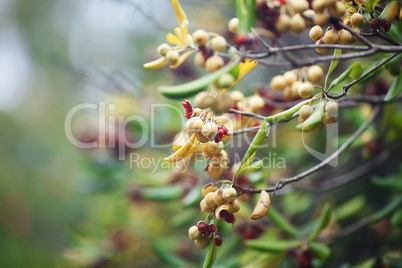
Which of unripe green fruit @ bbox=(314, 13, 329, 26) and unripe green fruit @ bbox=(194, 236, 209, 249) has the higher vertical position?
unripe green fruit @ bbox=(314, 13, 329, 26)

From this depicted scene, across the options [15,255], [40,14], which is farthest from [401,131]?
[40,14]

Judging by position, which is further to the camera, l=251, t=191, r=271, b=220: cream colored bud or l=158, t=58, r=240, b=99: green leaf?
l=251, t=191, r=271, b=220: cream colored bud

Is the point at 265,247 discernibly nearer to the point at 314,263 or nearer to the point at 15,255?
the point at 314,263

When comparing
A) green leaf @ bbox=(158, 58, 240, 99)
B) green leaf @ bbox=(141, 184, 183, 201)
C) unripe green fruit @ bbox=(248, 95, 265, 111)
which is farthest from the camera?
green leaf @ bbox=(141, 184, 183, 201)

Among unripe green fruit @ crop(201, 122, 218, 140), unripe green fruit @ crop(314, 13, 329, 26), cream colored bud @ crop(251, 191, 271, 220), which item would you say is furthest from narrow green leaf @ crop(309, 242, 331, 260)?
unripe green fruit @ crop(314, 13, 329, 26)

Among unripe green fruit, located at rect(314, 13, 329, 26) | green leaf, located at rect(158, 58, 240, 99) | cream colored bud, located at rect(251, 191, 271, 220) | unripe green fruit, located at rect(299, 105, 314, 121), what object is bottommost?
cream colored bud, located at rect(251, 191, 271, 220)

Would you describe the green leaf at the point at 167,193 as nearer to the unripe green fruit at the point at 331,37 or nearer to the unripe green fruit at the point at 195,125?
the unripe green fruit at the point at 195,125

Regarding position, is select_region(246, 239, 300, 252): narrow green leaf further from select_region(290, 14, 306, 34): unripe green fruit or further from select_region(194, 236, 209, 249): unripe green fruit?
select_region(290, 14, 306, 34): unripe green fruit

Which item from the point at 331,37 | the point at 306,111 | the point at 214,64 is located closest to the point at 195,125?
the point at 214,64

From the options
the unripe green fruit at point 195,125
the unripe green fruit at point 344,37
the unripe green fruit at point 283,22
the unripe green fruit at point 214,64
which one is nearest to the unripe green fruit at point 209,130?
the unripe green fruit at point 195,125
